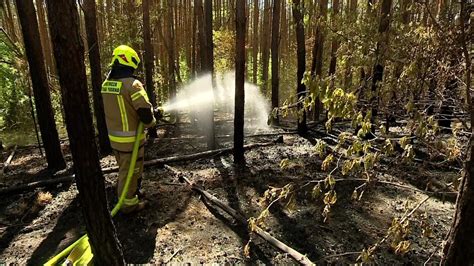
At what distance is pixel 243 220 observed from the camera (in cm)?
459

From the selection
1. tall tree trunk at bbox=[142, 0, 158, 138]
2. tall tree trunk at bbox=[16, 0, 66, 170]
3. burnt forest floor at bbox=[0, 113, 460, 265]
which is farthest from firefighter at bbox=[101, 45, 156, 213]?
tall tree trunk at bbox=[142, 0, 158, 138]

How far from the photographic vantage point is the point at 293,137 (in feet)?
32.8

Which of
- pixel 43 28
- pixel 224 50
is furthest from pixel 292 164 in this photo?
pixel 224 50

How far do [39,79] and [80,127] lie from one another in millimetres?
5152

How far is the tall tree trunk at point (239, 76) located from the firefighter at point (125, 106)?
8.76 ft

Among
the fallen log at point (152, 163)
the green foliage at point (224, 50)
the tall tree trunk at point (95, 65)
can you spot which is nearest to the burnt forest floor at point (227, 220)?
the fallen log at point (152, 163)

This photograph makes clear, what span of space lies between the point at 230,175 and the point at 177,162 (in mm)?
1482

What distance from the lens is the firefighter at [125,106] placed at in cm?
439

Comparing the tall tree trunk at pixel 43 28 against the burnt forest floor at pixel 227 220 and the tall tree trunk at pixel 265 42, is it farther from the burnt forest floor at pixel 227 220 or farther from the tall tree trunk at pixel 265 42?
the burnt forest floor at pixel 227 220

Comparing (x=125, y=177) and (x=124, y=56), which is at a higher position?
(x=124, y=56)

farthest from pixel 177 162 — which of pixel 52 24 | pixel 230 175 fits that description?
pixel 52 24

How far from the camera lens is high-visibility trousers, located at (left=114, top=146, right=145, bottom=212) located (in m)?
4.70

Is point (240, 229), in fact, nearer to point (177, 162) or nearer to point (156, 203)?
point (156, 203)

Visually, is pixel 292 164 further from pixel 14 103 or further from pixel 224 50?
pixel 224 50
